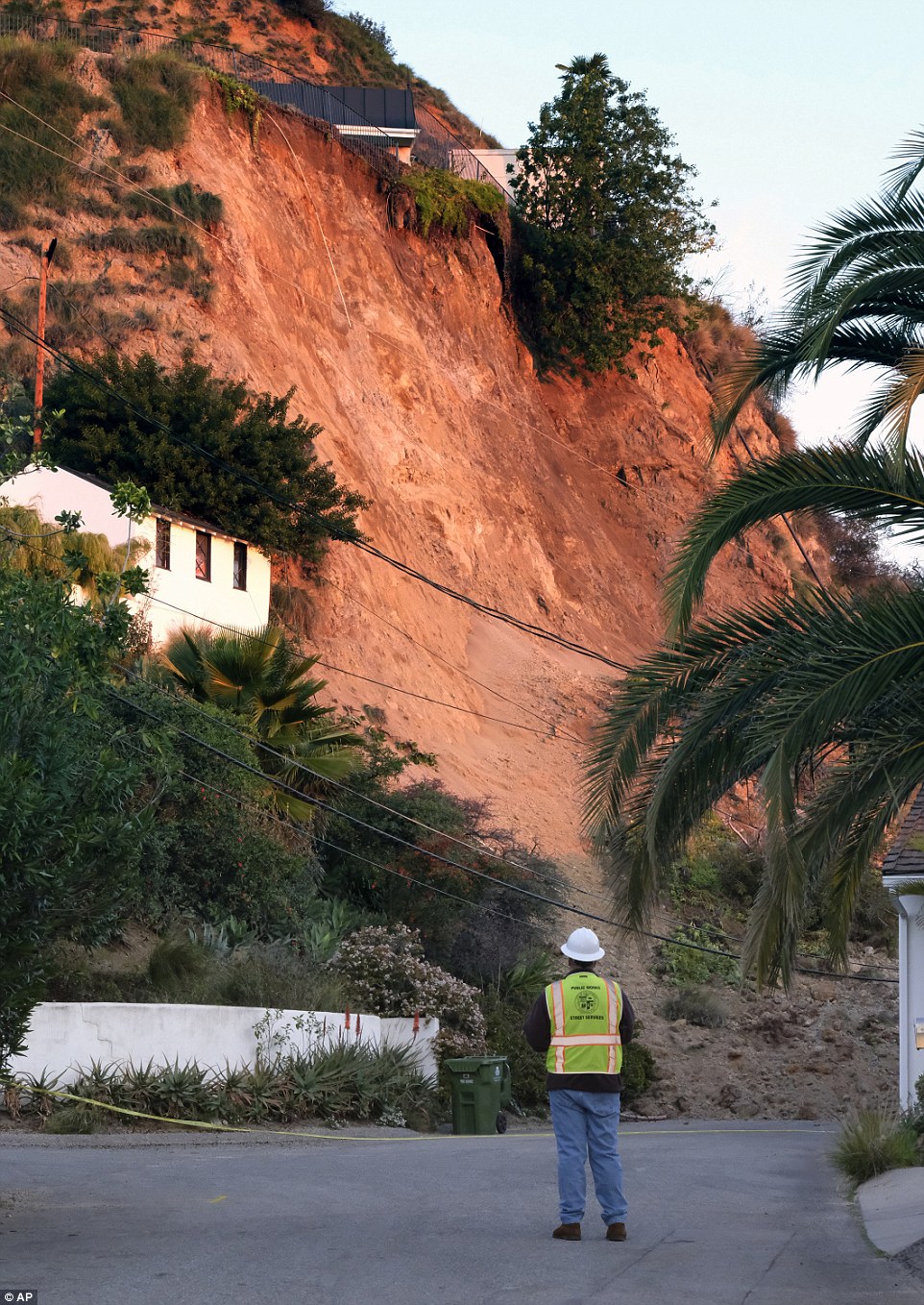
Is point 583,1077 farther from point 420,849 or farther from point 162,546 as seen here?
point 162,546

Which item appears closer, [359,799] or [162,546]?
[359,799]

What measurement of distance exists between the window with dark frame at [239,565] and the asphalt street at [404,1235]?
18.9 m

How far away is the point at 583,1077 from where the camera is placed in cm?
833

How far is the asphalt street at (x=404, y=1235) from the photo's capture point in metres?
6.76

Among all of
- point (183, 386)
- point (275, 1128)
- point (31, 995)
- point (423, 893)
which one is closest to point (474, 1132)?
point (275, 1128)

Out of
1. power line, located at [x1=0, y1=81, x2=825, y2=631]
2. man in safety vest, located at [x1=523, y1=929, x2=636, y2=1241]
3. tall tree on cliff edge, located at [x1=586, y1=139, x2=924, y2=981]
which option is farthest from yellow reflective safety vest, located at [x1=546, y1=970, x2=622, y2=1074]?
power line, located at [x1=0, y1=81, x2=825, y2=631]

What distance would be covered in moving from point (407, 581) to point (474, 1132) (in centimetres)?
2104

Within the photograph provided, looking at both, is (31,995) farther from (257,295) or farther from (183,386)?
(257,295)

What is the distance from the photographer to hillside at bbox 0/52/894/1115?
35656 millimetres

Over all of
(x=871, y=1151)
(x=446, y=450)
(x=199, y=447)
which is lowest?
(x=871, y=1151)

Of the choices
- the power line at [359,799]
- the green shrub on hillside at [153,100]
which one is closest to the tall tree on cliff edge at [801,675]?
the power line at [359,799]

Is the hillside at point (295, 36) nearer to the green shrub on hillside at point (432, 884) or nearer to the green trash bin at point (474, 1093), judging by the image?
the green shrub on hillside at point (432, 884)

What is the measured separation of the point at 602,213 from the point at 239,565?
21239 mm

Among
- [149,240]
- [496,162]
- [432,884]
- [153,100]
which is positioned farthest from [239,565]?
[496,162]
